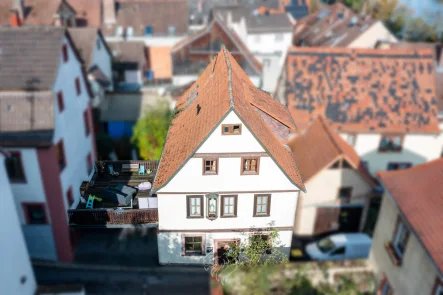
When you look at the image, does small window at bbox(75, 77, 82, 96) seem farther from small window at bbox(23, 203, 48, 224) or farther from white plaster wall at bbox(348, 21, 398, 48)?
white plaster wall at bbox(348, 21, 398, 48)

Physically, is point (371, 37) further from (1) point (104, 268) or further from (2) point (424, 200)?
(1) point (104, 268)

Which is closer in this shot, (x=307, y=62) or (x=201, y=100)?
(x=201, y=100)

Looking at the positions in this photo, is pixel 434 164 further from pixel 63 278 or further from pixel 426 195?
pixel 63 278

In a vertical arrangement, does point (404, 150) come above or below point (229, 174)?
below

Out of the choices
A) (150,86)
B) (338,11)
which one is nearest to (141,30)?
(150,86)

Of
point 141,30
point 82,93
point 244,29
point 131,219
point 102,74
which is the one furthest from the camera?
point 141,30

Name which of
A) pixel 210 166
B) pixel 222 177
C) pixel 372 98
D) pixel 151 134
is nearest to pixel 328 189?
pixel 372 98

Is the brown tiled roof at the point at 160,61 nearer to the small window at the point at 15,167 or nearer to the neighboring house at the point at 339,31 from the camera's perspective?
the neighboring house at the point at 339,31

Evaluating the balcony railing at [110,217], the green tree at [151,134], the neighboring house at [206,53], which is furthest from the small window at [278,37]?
the balcony railing at [110,217]
